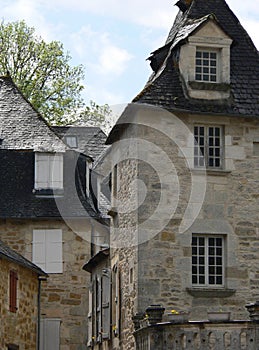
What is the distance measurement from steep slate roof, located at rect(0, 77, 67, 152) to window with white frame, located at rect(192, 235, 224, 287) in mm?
11825

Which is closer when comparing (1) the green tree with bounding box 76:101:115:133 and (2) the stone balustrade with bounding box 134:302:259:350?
(2) the stone balustrade with bounding box 134:302:259:350

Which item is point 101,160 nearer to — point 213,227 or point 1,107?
point 1,107

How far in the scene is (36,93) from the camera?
45.6 metres

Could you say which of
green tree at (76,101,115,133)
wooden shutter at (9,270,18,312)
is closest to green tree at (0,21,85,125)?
green tree at (76,101,115,133)

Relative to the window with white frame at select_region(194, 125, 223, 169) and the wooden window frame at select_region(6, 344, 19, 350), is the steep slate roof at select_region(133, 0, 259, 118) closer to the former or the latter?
the window with white frame at select_region(194, 125, 223, 169)

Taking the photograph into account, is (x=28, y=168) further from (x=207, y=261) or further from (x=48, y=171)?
(x=207, y=261)

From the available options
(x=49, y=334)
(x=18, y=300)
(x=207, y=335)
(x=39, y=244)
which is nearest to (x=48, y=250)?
(x=39, y=244)

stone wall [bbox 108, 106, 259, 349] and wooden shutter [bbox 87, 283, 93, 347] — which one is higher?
stone wall [bbox 108, 106, 259, 349]

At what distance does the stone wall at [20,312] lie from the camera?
3011cm

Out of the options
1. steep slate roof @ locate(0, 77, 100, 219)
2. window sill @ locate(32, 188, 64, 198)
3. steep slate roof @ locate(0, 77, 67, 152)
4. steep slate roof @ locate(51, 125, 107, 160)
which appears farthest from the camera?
steep slate roof @ locate(51, 125, 107, 160)

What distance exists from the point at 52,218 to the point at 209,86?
1063cm

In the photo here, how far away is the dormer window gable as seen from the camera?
1064 inches

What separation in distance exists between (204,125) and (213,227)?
96.7 inches

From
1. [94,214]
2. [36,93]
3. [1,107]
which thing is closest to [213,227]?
[94,214]
